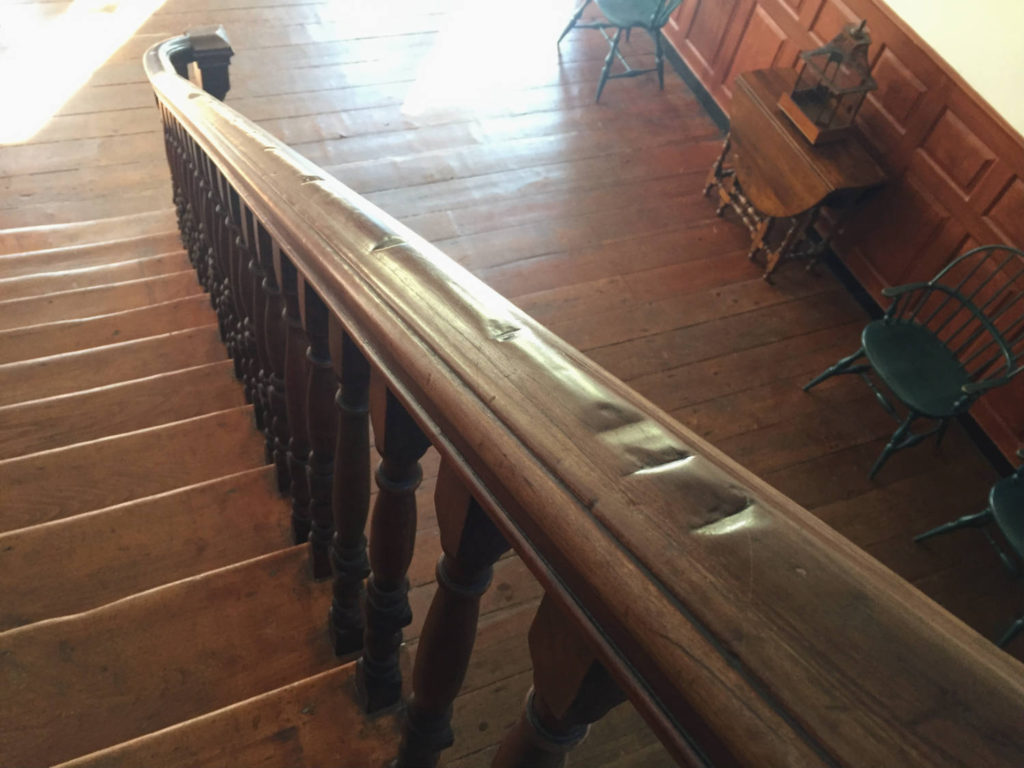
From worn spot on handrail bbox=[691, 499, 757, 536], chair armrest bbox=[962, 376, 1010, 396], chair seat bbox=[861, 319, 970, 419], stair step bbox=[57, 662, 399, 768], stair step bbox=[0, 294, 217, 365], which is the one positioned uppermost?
worn spot on handrail bbox=[691, 499, 757, 536]

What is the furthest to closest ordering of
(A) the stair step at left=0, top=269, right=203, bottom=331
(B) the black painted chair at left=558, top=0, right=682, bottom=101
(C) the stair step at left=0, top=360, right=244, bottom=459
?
(B) the black painted chair at left=558, top=0, right=682, bottom=101, (A) the stair step at left=0, top=269, right=203, bottom=331, (C) the stair step at left=0, top=360, right=244, bottom=459

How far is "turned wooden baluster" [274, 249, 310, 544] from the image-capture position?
902 millimetres

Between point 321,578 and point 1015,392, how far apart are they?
117 inches

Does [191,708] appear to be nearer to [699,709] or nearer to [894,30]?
[699,709]

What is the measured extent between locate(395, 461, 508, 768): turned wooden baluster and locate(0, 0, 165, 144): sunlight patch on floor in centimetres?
416

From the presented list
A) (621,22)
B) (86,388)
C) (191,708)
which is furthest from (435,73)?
(191,708)

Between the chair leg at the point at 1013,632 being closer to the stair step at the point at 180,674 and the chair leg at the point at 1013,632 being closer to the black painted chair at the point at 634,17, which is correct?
the stair step at the point at 180,674

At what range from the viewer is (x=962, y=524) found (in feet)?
8.64

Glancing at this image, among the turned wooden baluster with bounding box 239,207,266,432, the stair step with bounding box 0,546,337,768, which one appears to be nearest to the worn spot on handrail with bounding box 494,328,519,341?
the turned wooden baluster with bounding box 239,207,266,432

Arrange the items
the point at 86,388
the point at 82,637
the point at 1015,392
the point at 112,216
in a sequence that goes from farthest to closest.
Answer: the point at 112,216 < the point at 1015,392 < the point at 86,388 < the point at 82,637

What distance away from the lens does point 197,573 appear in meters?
1.39

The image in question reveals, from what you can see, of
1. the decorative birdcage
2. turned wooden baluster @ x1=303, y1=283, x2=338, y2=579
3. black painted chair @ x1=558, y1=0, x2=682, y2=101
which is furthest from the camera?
black painted chair @ x1=558, y1=0, x2=682, y2=101

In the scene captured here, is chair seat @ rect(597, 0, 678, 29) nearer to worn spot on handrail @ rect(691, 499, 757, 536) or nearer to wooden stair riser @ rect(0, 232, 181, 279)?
wooden stair riser @ rect(0, 232, 181, 279)

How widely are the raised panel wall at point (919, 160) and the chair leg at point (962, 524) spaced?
633 mm
